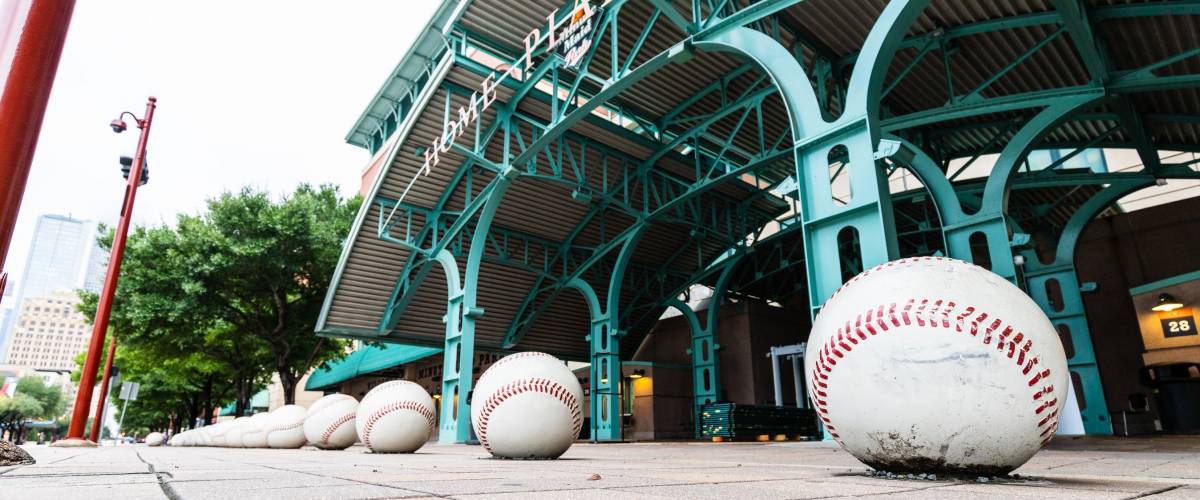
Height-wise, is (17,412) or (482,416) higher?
(17,412)


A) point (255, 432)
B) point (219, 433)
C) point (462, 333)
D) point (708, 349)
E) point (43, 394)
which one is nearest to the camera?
point (255, 432)

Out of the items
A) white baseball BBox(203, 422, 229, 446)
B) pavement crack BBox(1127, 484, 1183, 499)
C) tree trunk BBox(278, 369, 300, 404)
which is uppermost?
tree trunk BBox(278, 369, 300, 404)

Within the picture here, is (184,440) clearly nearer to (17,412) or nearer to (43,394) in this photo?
(17,412)

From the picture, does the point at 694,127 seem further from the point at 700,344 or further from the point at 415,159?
the point at 700,344

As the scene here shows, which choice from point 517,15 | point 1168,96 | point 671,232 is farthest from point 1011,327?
point 671,232

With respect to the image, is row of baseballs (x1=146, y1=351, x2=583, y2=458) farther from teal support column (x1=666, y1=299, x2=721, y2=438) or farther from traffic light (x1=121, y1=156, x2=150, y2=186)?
teal support column (x1=666, y1=299, x2=721, y2=438)

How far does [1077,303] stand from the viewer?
1372 cm

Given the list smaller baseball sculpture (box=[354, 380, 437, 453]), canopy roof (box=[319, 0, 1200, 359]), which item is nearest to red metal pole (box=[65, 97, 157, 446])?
canopy roof (box=[319, 0, 1200, 359])

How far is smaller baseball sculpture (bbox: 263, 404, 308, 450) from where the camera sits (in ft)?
52.8

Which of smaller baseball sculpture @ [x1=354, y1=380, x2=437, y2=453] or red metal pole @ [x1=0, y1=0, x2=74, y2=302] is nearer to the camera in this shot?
red metal pole @ [x1=0, y1=0, x2=74, y2=302]

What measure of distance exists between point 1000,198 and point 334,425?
14.7 meters

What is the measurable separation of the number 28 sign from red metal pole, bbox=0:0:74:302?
22.9m

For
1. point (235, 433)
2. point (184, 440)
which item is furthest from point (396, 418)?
point (184, 440)

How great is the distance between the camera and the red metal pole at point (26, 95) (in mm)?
2900
